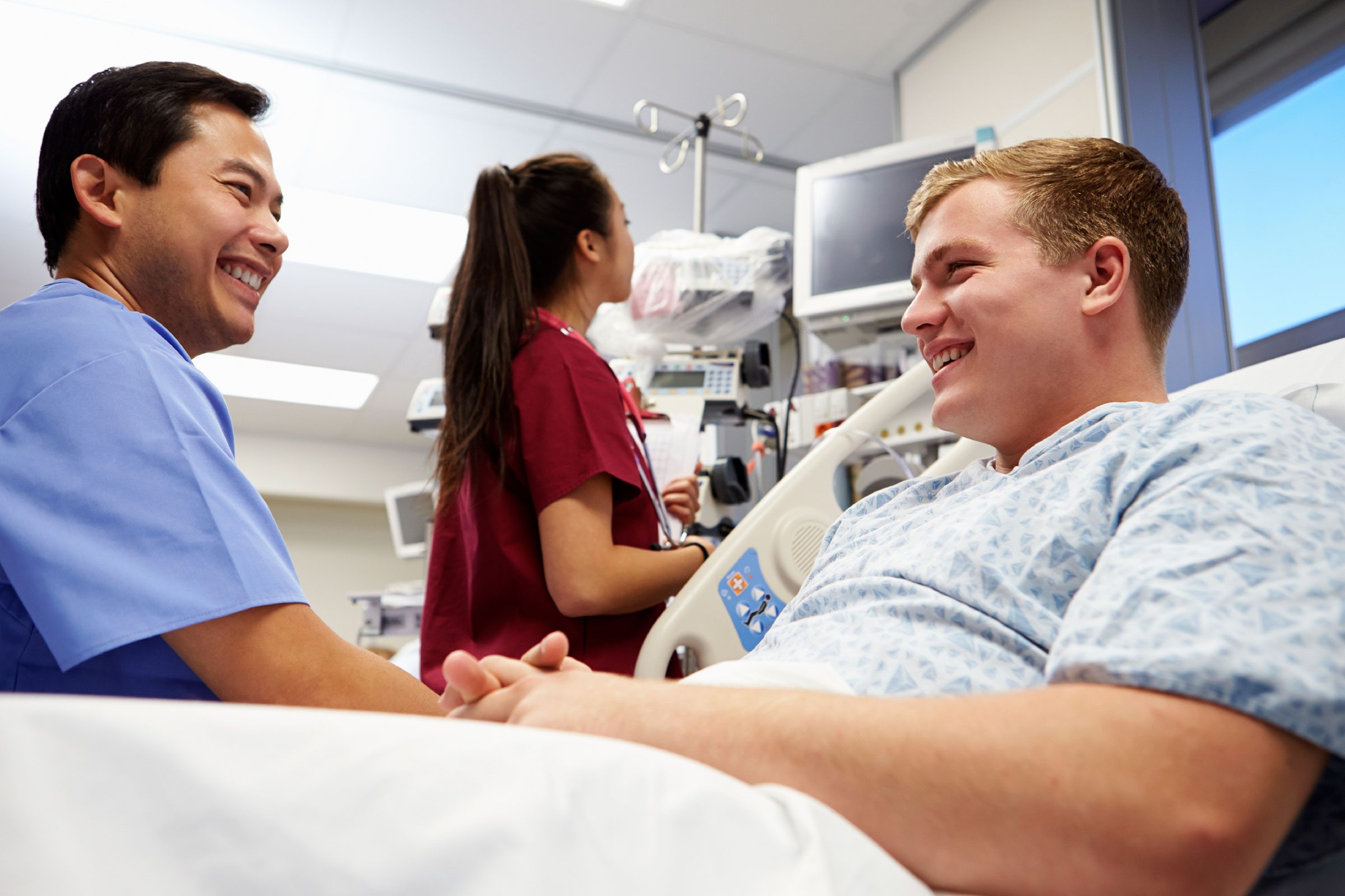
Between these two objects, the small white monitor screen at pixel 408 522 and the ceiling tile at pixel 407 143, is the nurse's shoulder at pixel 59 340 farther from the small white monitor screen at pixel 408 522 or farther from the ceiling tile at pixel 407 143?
the small white monitor screen at pixel 408 522

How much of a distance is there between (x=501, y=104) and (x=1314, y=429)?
328 centimetres

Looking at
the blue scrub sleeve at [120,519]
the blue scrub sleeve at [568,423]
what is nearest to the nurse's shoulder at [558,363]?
the blue scrub sleeve at [568,423]

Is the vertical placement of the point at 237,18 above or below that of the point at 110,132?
above

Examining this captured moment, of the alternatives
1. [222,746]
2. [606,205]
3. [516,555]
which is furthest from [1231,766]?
[606,205]

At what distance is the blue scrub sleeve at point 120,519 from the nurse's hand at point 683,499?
970 mm

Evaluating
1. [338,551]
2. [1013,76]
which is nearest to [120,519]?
[1013,76]

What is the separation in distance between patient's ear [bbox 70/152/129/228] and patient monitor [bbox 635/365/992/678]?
0.91 meters

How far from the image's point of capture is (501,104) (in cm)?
355

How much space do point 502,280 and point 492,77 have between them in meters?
2.13

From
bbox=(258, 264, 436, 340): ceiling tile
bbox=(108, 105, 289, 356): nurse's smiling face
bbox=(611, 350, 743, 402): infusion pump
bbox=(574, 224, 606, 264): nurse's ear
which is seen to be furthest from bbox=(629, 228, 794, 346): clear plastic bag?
bbox=(258, 264, 436, 340): ceiling tile

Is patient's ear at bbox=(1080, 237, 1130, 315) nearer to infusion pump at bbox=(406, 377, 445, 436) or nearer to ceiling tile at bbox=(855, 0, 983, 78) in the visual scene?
ceiling tile at bbox=(855, 0, 983, 78)

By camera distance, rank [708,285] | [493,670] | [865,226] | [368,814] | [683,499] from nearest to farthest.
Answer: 1. [368,814]
2. [493,670]
3. [683,499]
4. [708,285]
5. [865,226]

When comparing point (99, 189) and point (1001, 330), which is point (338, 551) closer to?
point (99, 189)

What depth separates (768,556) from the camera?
161 centimetres
